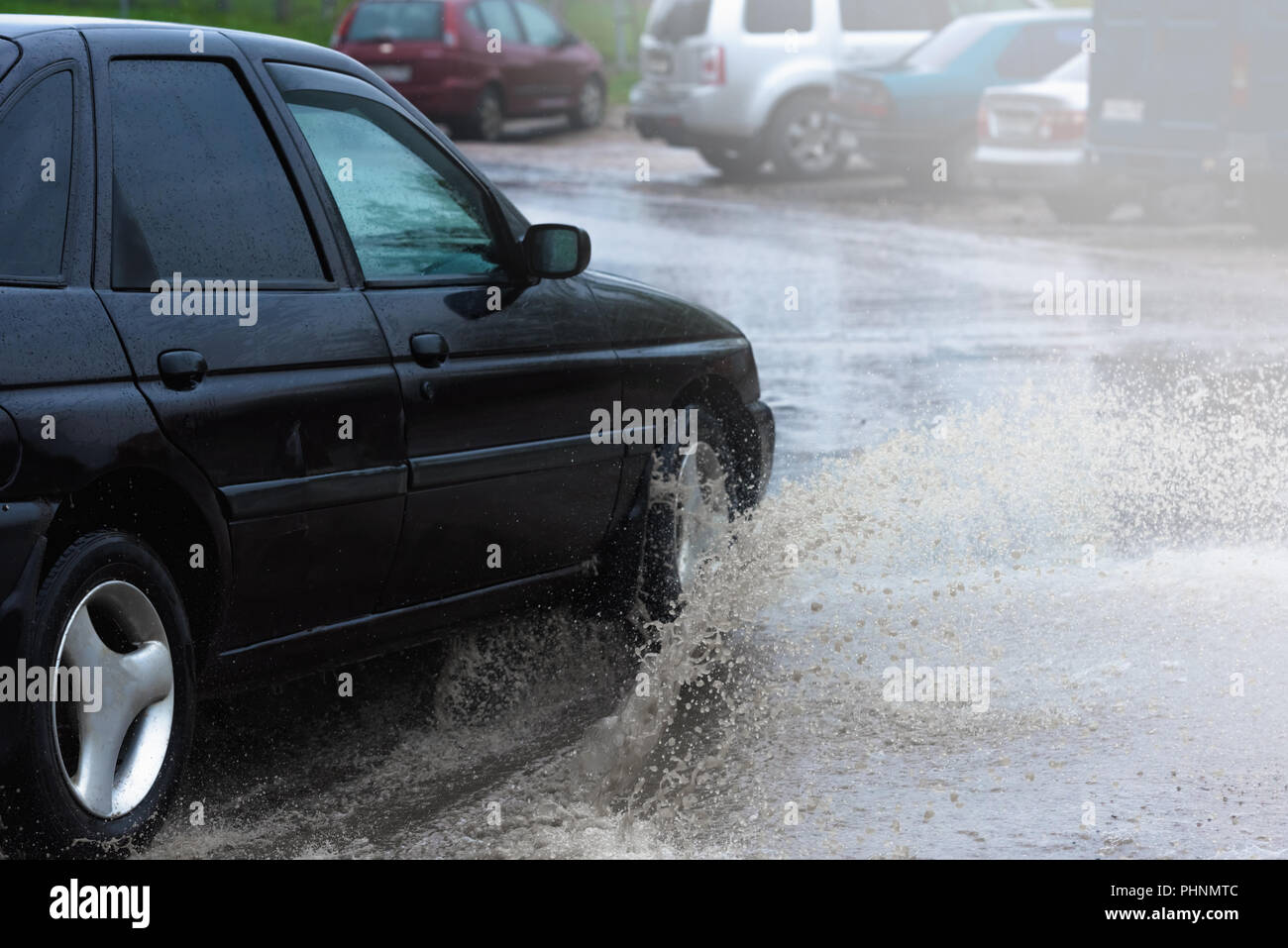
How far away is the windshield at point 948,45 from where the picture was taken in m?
20.2

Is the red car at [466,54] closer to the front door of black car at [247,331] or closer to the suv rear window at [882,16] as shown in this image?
the suv rear window at [882,16]

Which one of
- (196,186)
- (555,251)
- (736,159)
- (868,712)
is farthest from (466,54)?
(196,186)

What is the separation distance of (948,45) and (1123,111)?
3052 millimetres

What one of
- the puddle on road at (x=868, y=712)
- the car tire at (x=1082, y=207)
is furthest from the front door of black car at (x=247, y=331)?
the car tire at (x=1082, y=207)

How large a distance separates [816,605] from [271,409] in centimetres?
276

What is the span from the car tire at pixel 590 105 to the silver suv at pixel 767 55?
636 cm

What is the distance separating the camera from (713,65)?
21594 millimetres

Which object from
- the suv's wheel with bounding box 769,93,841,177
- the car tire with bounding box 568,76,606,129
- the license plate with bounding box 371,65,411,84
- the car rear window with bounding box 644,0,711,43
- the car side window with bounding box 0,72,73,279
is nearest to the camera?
the car side window with bounding box 0,72,73,279

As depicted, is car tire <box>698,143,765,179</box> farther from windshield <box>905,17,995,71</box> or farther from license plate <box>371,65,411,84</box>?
license plate <box>371,65,411,84</box>

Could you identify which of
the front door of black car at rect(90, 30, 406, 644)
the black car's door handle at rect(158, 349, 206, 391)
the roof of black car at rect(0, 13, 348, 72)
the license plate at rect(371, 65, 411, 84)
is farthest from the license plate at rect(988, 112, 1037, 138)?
the black car's door handle at rect(158, 349, 206, 391)

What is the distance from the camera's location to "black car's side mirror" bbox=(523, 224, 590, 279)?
18.0 feet

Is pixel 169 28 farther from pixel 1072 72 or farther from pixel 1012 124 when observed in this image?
pixel 1072 72

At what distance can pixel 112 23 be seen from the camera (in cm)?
466

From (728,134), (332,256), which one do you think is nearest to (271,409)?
(332,256)
